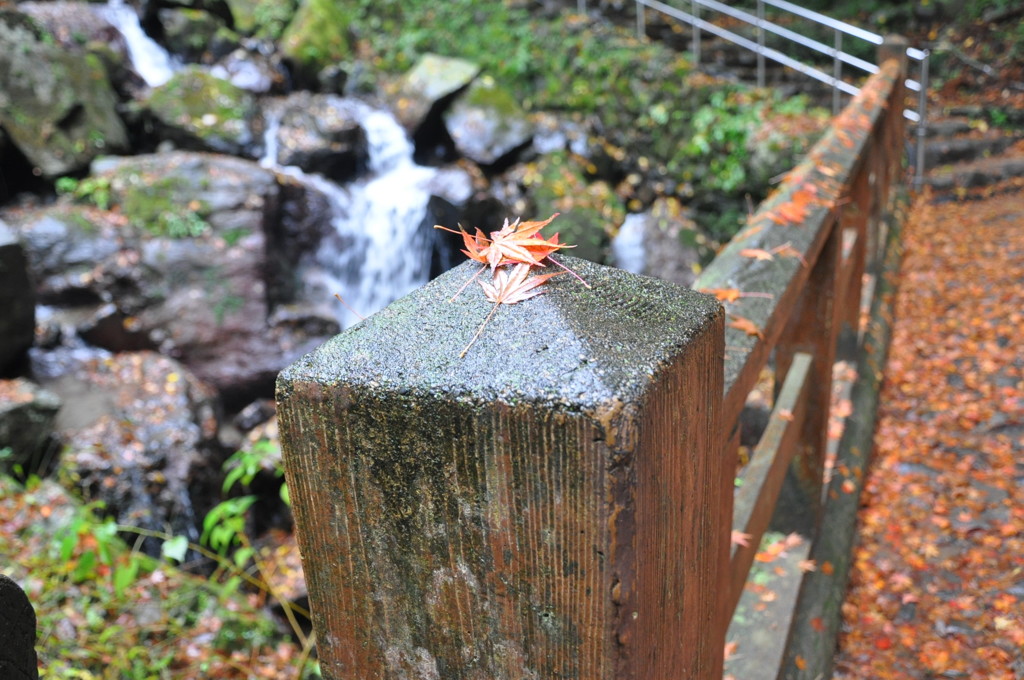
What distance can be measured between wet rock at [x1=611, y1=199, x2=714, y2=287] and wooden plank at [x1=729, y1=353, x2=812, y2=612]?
21.3ft

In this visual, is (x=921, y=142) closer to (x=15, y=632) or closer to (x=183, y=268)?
(x=183, y=268)

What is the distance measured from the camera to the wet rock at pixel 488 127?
1009cm

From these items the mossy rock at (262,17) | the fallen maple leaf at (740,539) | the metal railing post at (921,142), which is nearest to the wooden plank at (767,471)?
the fallen maple leaf at (740,539)

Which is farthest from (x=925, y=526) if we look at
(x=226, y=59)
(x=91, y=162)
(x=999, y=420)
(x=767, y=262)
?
(x=226, y=59)

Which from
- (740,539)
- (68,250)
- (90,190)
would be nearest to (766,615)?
(740,539)

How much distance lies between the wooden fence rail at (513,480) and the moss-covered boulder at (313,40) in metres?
12.0

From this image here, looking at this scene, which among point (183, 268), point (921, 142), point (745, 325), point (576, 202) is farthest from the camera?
point (576, 202)

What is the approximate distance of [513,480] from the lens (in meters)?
0.71

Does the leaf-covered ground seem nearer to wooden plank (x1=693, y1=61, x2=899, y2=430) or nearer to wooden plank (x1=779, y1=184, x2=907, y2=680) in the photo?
wooden plank (x1=779, y1=184, x2=907, y2=680)

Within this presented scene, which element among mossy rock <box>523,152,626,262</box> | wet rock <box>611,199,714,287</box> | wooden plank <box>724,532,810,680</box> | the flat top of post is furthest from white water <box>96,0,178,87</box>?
the flat top of post

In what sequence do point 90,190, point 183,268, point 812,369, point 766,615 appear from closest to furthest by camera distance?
point 766,615 → point 812,369 → point 183,268 → point 90,190

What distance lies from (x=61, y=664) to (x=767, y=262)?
3.01 m

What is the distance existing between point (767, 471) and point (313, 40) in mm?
11699

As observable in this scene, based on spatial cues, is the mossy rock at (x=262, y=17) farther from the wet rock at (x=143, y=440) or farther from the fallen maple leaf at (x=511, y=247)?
the fallen maple leaf at (x=511, y=247)
